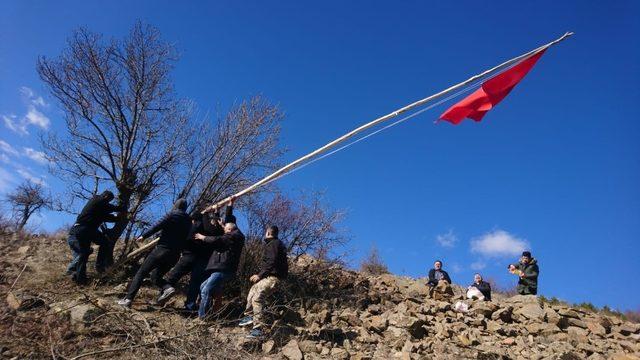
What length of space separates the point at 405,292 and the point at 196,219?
520 cm

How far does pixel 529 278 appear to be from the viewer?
11250 mm

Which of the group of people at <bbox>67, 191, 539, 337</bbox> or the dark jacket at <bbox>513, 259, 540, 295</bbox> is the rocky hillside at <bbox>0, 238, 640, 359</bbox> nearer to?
the group of people at <bbox>67, 191, 539, 337</bbox>

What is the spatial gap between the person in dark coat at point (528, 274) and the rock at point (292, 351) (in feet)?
23.1

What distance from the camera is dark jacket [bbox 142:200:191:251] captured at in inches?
292

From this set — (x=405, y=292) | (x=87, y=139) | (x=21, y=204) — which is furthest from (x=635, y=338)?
(x=21, y=204)

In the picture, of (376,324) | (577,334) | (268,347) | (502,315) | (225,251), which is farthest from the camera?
(502,315)

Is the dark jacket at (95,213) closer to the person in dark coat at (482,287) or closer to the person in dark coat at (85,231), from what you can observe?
the person in dark coat at (85,231)

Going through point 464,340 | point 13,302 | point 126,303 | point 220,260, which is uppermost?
point 220,260

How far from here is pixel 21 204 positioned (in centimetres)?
2622

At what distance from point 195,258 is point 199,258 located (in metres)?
0.07

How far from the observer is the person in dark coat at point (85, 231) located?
8109mm

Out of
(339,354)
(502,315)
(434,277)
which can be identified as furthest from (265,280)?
(434,277)

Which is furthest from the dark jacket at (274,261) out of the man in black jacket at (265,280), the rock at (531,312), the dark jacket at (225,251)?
the rock at (531,312)

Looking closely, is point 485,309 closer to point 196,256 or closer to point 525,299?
point 525,299
